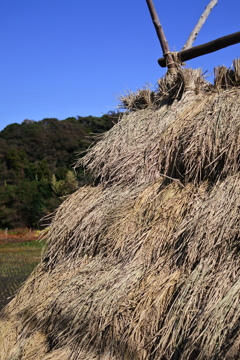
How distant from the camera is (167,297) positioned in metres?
2.61

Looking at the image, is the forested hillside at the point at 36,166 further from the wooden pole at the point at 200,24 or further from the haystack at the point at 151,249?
the haystack at the point at 151,249

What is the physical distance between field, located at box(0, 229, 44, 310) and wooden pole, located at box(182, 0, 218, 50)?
2.70 m

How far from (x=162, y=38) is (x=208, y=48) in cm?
81

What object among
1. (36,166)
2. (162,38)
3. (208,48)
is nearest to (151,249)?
(208,48)

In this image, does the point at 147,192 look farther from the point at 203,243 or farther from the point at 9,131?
the point at 9,131

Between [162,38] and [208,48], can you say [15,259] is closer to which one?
[162,38]

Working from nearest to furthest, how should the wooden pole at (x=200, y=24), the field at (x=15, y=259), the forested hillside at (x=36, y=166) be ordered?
the wooden pole at (x=200, y=24) < the field at (x=15, y=259) < the forested hillside at (x=36, y=166)

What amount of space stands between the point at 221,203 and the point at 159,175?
3.07 feet

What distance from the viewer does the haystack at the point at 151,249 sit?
2369 millimetres

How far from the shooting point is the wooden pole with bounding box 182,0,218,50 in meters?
5.20

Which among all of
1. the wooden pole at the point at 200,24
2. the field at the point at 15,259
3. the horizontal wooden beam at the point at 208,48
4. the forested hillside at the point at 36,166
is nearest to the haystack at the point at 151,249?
the horizontal wooden beam at the point at 208,48

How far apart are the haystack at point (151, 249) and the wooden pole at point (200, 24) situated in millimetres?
972

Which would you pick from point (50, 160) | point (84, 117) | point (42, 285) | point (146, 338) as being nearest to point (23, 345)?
point (42, 285)

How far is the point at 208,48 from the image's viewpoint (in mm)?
4250
